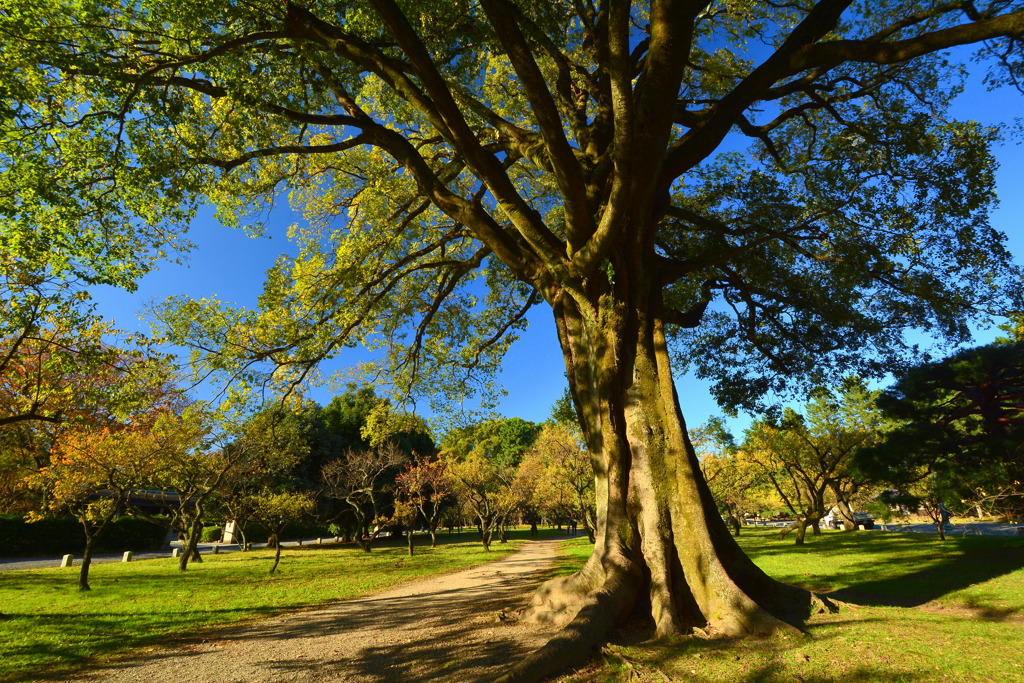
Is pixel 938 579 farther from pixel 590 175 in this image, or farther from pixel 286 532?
pixel 286 532

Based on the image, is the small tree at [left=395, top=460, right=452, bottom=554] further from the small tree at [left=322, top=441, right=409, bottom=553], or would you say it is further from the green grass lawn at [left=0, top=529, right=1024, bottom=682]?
the green grass lawn at [left=0, top=529, right=1024, bottom=682]

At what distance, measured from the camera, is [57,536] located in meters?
23.2

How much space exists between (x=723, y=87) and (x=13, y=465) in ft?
68.8

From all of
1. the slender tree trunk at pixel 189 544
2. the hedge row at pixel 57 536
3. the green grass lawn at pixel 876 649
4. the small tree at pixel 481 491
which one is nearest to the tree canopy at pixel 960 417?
the green grass lawn at pixel 876 649

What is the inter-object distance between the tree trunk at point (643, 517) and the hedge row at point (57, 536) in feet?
83.4

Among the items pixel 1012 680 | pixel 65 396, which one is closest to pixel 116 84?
pixel 65 396

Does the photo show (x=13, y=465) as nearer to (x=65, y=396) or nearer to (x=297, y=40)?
(x=65, y=396)

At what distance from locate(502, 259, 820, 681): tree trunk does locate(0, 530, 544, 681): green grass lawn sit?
624 cm

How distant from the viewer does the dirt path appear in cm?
542

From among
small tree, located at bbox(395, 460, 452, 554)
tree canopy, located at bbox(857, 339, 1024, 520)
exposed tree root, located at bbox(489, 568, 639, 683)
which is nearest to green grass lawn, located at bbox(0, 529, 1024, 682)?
exposed tree root, located at bbox(489, 568, 639, 683)

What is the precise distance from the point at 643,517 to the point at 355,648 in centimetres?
435

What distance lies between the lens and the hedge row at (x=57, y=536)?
71.3 ft

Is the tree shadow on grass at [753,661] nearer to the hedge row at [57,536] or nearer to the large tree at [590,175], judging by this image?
the large tree at [590,175]

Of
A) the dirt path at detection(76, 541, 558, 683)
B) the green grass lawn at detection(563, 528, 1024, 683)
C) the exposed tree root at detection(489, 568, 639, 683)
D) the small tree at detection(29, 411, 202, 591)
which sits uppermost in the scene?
the small tree at detection(29, 411, 202, 591)
